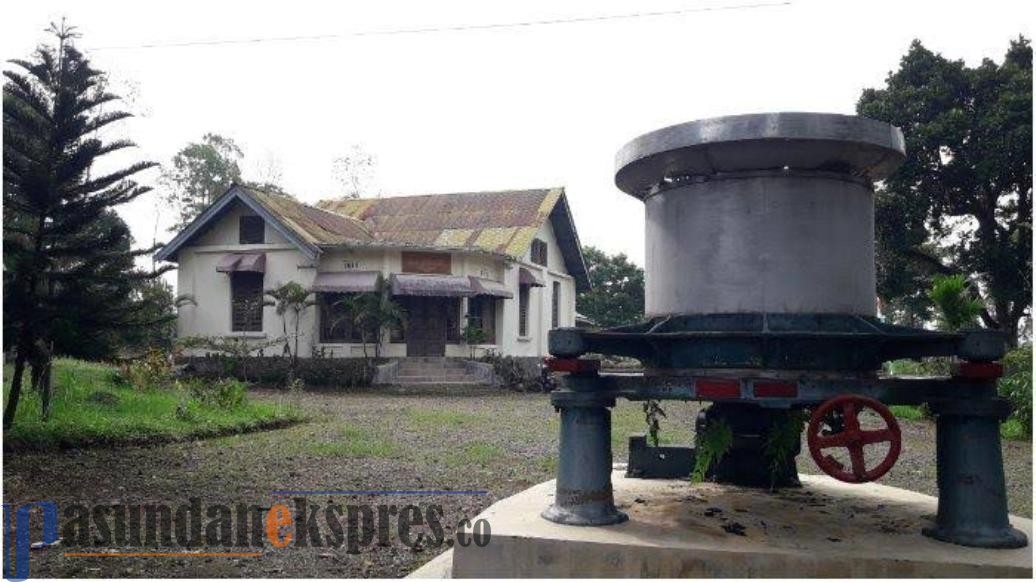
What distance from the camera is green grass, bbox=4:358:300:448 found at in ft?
30.0

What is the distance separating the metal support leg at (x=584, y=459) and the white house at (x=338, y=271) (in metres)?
18.0

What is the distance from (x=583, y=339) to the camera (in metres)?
4.10

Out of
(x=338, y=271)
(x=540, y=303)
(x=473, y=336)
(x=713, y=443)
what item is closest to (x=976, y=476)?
(x=713, y=443)

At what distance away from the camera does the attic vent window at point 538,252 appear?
27141 millimetres

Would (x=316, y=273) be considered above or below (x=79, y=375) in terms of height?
above

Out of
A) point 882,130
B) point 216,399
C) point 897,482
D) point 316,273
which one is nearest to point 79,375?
point 216,399


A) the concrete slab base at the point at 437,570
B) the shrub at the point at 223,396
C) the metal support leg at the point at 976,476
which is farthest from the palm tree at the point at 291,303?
the metal support leg at the point at 976,476

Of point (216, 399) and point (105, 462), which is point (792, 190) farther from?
point (216, 399)

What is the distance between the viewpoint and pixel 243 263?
22.9 metres

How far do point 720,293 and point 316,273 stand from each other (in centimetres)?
1985

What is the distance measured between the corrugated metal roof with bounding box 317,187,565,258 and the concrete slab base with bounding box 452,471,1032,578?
19442 mm

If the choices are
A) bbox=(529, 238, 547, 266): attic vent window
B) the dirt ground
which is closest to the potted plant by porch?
bbox=(529, 238, 547, 266): attic vent window

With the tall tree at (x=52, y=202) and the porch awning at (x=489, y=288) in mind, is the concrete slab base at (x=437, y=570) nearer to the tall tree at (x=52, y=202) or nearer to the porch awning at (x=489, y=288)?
the tall tree at (x=52, y=202)

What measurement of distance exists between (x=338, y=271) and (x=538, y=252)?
7.67 metres
